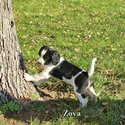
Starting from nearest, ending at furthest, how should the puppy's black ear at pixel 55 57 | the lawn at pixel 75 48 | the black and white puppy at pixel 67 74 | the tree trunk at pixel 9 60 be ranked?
1. the tree trunk at pixel 9 60
2. the lawn at pixel 75 48
3. the black and white puppy at pixel 67 74
4. the puppy's black ear at pixel 55 57

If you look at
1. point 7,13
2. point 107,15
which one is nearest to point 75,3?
point 107,15

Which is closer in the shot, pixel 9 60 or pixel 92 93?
pixel 9 60

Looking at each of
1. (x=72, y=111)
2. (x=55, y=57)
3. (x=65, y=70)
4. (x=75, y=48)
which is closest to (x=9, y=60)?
(x=55, y=57)

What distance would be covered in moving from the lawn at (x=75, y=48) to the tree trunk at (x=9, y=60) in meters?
0.26

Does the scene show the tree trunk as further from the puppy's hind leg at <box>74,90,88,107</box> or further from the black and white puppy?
the puppy's hind leg at <box>74,90,88,107</box>

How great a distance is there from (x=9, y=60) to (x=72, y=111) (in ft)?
4.07

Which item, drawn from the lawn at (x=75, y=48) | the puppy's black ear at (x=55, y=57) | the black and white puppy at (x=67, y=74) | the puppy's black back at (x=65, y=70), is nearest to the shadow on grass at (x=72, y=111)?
the lawn at (x=75, y=48)

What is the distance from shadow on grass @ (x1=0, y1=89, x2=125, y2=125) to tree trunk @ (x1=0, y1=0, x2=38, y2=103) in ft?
0.94

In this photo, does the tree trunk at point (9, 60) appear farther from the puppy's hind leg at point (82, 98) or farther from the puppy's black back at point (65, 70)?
the puppy's hind leg at point (82, 98)

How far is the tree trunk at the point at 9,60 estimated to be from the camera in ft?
19.8

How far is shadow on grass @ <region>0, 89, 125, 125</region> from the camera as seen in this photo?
20.1ft

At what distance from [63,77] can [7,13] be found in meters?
1.37

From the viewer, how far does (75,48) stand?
980 centimetres

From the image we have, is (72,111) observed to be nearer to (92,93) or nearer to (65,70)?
(92,93)
